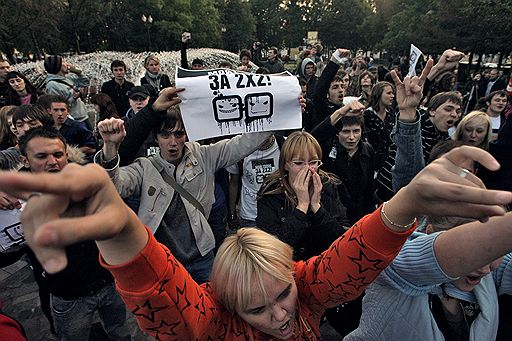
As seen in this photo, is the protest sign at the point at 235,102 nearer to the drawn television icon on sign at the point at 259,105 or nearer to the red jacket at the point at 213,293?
the drawn television icon on sign at the point at 259,105

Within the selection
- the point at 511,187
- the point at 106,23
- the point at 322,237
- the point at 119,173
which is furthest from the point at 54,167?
the point at 106,23

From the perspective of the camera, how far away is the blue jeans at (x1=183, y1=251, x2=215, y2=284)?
2.54 m

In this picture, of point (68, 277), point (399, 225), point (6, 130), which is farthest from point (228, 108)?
point (6, 130)

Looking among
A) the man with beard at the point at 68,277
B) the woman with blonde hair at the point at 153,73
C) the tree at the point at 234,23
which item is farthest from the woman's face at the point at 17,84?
the tree at the point at 234,23

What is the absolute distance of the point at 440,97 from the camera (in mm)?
3760

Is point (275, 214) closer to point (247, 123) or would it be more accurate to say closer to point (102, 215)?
point (247, 123)

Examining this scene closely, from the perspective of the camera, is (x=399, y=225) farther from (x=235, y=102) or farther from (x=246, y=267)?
(x=235, y=102)

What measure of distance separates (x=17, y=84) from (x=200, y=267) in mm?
4561

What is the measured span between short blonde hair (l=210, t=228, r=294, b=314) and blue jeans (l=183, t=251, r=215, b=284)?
1.18 metres

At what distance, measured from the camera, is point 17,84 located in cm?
526

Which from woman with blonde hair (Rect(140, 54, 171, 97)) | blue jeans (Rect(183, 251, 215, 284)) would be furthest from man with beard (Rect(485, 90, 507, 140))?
woman with blonde hair (Rect(140, 54, 171, 97))

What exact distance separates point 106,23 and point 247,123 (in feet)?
114

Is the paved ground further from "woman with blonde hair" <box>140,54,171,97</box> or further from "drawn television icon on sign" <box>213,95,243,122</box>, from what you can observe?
"woman with blonde hair" <box>140,54,171,97</box>

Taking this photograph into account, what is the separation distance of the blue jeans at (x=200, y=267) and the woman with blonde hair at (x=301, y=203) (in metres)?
0.49
